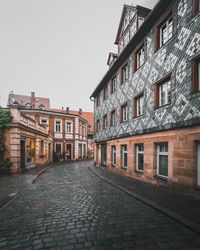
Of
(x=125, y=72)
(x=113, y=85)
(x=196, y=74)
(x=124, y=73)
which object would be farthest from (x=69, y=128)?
(x=196, y=74)

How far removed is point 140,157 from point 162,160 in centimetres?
223

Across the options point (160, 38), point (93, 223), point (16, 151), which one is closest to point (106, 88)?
point (160, 38)

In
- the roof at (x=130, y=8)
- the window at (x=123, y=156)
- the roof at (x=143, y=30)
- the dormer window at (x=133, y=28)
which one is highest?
the roof at (x=130, y=8)

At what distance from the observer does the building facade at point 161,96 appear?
6.45m

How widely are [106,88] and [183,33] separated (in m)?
10.7

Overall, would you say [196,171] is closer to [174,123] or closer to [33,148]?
[174,123]

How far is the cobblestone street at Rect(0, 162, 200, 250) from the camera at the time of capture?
3404mm

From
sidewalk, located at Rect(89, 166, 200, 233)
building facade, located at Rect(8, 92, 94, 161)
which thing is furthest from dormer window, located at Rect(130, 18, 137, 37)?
building facade, located at Rect(8, 92, 94, 161)

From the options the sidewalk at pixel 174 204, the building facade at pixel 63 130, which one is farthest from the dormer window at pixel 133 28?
the building facade at pixel 63 130

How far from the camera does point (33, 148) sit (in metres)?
17.4

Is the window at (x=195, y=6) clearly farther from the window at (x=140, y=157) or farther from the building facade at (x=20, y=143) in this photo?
the building facade at (x=20, y=143)

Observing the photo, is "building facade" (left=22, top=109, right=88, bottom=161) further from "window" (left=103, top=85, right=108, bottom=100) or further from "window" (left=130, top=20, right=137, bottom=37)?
"window" (left=130, top=20, right=137, bottom=37)

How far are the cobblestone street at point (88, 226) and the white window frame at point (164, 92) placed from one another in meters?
4.74

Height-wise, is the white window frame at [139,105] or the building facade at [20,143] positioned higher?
the white window frame at [139,105]
